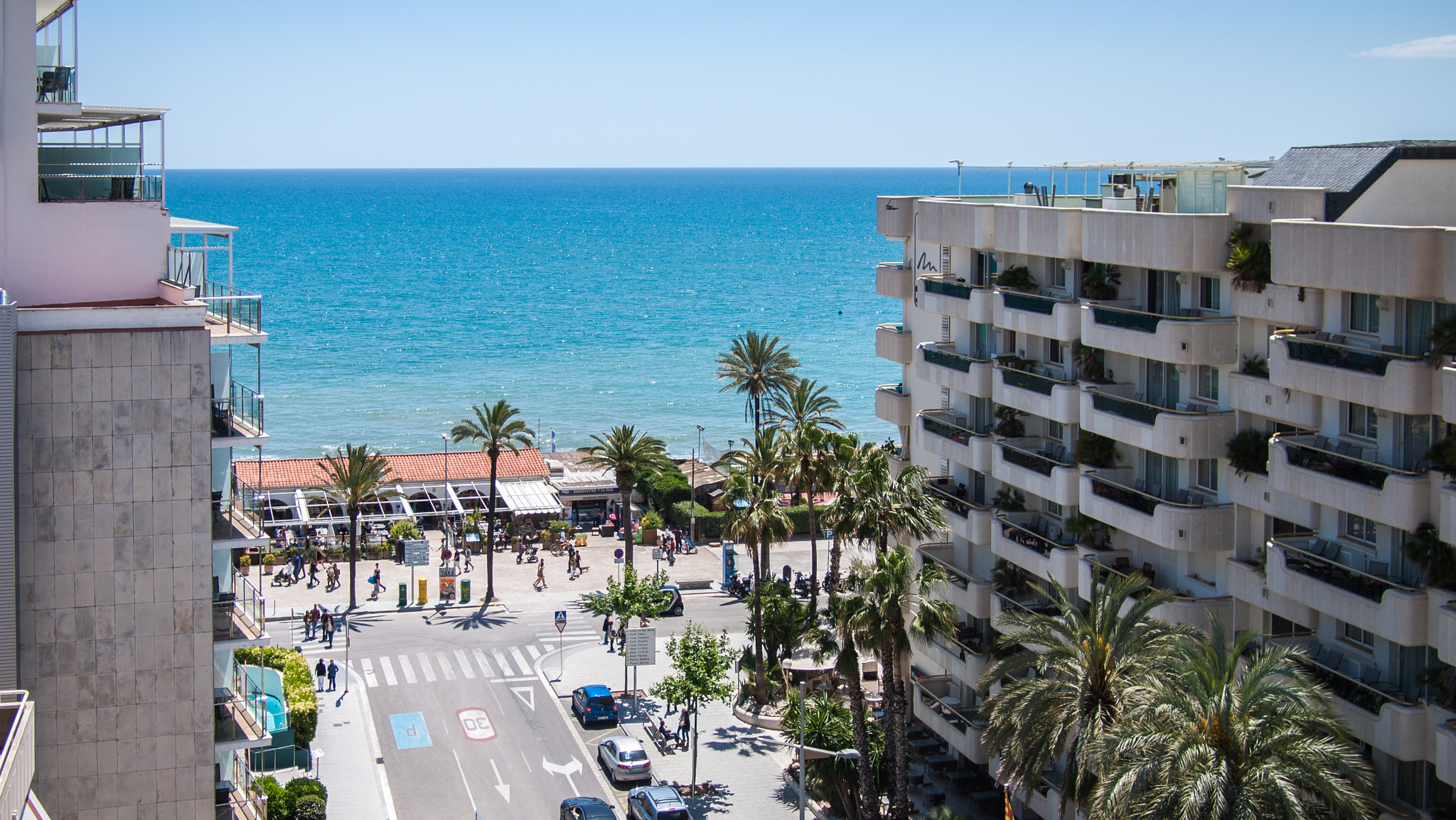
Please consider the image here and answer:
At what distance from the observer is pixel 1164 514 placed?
3131cm

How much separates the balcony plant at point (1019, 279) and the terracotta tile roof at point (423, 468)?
130 ft

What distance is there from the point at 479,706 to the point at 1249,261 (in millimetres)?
29739

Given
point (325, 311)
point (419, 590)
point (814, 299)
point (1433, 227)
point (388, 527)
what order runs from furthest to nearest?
point (814, 299) < point (325, 311) < point (388, 527) < point (419, 590) < point (1433, 227)

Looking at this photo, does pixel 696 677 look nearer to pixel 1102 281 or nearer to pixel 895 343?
pixel 895 343

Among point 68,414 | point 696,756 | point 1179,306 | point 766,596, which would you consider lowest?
point 696,756

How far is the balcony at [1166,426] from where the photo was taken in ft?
101

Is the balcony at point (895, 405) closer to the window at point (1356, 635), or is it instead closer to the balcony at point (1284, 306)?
the balcony at point (1284, 306)

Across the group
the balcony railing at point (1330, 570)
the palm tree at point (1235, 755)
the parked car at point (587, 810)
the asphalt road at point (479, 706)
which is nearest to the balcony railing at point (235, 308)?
the asphalt road at point (479, 706)

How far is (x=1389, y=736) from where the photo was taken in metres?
25.5

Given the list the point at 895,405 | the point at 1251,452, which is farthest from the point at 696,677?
the point at 1251,452

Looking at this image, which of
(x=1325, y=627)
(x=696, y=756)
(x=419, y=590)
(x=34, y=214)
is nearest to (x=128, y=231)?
(x=34, y=214)

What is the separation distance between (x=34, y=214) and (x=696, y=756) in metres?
23.7

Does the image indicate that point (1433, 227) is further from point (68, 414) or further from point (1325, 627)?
point (68, 414)

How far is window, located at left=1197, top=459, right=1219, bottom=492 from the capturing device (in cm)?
3166
